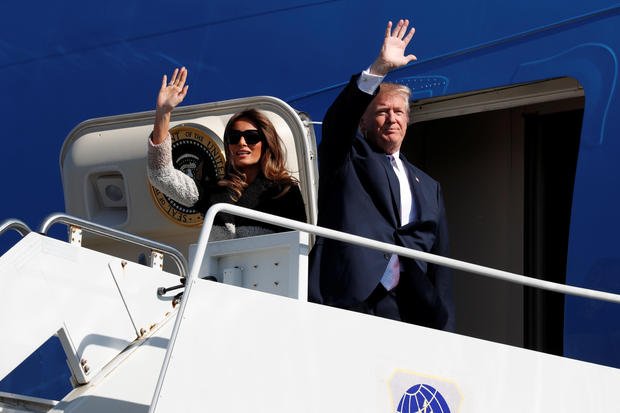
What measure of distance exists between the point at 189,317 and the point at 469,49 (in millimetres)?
1927

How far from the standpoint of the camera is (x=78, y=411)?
2.91 m

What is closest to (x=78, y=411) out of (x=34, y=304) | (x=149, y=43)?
(x=34, y=304)

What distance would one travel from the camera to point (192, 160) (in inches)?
177

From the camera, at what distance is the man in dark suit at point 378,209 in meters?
3.23

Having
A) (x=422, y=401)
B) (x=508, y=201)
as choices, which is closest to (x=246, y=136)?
(x=422, y=401)

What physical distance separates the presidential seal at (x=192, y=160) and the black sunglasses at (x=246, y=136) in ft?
2.01

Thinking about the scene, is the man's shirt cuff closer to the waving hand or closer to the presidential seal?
the waving hand

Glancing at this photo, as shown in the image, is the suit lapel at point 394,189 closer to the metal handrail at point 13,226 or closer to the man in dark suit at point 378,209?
the man in dark suit at point 378,209

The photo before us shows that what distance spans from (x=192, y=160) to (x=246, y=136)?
797 millimetres

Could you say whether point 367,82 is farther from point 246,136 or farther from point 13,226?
point 13,226

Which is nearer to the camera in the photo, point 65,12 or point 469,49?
point 469,49

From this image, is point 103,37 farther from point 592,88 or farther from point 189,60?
point 592,88

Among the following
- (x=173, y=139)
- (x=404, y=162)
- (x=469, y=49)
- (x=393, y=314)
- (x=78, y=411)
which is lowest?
(x=78, y=411)

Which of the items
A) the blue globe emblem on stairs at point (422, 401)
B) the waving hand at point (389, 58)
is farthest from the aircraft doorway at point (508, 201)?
the blue globe emblem on stairs at point (422, 401)
